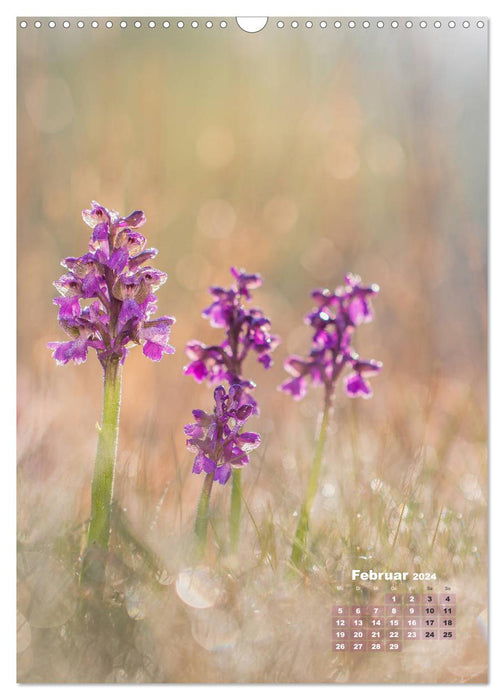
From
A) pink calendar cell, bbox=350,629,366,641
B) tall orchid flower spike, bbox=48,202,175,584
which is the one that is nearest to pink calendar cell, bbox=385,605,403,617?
pink calendar cell, bbox=350,629,366,641

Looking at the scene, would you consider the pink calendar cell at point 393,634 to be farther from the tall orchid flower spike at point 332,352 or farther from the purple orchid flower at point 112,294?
the purple orchid flower at point 112,294

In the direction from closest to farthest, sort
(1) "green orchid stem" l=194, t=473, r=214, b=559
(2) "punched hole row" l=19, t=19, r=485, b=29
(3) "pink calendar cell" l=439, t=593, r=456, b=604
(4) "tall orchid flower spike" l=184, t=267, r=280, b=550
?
(1) "green orchid stem" l=194, t=473, r=214, b=559 → (4) "tall orchid flower spike" l=184, t=267, r=280, b=550 → (3) "pink calendar cell" l=439, t=593, r=456, b=604 → (2) "punched hole row" l=19, t=19, r=485, b=29

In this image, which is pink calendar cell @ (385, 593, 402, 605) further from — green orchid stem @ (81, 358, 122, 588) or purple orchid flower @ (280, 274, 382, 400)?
green orchid stem @ (81, 358, 122, 588)

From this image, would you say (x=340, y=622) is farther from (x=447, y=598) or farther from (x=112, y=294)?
(x=112, y=294)

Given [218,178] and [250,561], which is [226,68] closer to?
[218,178]

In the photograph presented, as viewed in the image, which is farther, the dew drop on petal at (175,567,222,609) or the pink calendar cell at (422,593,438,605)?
the pink calendar cell at (422,593,438,605)

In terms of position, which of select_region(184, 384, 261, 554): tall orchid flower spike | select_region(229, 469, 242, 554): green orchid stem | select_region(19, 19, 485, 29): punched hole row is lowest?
select_region(229, 469, 242, 554): green orchid stem

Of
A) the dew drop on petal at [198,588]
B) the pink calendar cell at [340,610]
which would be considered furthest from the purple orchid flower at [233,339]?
the pink calendar cell at [340,610]
